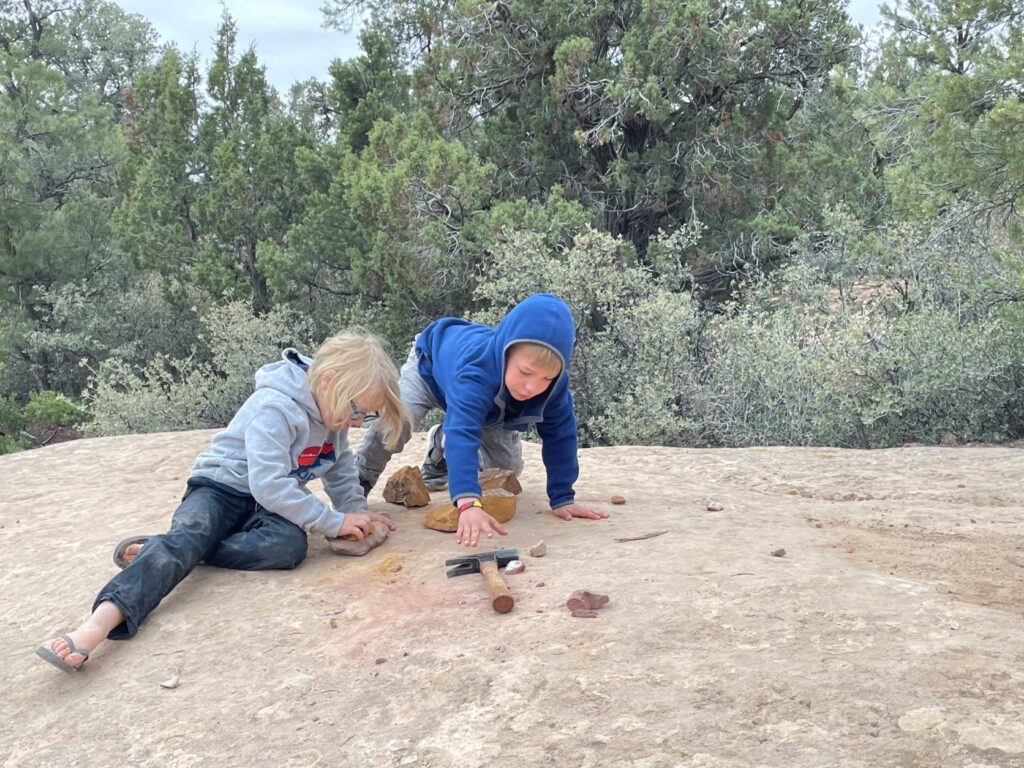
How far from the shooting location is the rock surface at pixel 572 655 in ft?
6.54

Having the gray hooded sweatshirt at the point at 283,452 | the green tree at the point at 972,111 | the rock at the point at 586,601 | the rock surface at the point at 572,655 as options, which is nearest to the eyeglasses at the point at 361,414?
the gray hooded sweatshirt at the point at 283,452

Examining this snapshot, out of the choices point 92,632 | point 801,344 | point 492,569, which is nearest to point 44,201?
point 801,344

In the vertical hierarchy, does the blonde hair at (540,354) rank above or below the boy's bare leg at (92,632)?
above

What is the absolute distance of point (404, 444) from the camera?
4.15 meters

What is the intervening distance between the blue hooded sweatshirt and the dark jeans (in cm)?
69

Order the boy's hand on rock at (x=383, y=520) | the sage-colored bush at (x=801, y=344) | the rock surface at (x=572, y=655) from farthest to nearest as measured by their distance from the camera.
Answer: the sage-colored bush at (x=801, y=344) → the boy's hand on rock at (x=383, y=520) → the rock surface at (x=572, y=655)

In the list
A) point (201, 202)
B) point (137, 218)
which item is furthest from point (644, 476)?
A: point (137, 218)

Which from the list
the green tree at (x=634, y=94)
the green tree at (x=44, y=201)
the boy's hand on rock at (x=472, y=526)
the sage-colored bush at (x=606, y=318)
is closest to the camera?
the boy's hand on rock at (x=472, y=526)

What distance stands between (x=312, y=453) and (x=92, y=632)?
1100 millimetres

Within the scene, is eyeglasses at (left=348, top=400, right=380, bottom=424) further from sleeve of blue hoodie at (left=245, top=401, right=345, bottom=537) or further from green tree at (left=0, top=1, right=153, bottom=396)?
green tree at (left=0, top=1, right=153, bottom=396)

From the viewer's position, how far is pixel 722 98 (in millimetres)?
11742

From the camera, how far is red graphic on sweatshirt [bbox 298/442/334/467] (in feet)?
11.7

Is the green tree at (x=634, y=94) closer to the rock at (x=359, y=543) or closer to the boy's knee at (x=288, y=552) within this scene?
the rock at (x=359, y=543)

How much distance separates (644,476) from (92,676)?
3274mm
